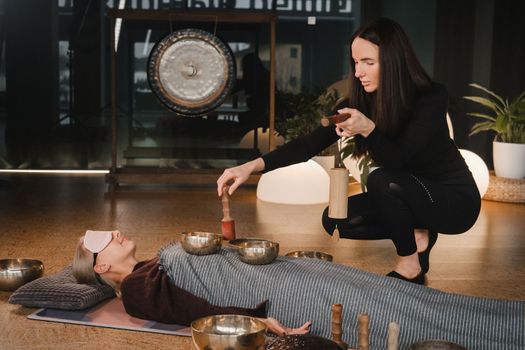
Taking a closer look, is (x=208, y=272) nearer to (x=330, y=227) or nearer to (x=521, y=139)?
(x=330, y=227)

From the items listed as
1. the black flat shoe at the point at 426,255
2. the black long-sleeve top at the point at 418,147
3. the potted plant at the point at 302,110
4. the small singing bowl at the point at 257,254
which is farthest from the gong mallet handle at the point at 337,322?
the potted plant at the point at 302,110

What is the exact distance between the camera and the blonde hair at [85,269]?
263 centimetres

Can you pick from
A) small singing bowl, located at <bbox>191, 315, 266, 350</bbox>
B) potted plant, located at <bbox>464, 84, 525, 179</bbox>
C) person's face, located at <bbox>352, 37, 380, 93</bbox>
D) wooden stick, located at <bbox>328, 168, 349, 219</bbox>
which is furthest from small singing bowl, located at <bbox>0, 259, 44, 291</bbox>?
potted plant, located at <bbox>464, 84, 525, 179</bbox>

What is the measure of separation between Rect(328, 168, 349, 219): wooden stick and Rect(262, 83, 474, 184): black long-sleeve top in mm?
145

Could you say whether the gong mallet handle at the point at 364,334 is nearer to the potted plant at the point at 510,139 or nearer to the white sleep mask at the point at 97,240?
the white sleep mask at the point at 97,240

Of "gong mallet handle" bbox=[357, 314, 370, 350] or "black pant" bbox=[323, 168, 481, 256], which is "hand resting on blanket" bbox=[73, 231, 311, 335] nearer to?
"gong mallet handle" bbox=[357, 314, 370, 350]

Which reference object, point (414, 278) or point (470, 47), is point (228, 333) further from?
point (470, 47)

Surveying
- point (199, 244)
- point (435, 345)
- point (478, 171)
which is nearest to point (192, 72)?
point (478, 171)

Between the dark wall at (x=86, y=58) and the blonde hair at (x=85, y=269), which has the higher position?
the dark wall at (x=86, y=58)

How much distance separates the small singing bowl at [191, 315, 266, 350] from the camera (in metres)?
2.06

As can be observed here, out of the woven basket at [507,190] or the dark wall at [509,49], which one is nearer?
the woven basket at [507,190]

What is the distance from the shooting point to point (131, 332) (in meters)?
2.49

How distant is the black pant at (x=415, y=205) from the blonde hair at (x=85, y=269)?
865 millimetres

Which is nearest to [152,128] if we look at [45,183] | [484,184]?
[45,183]
